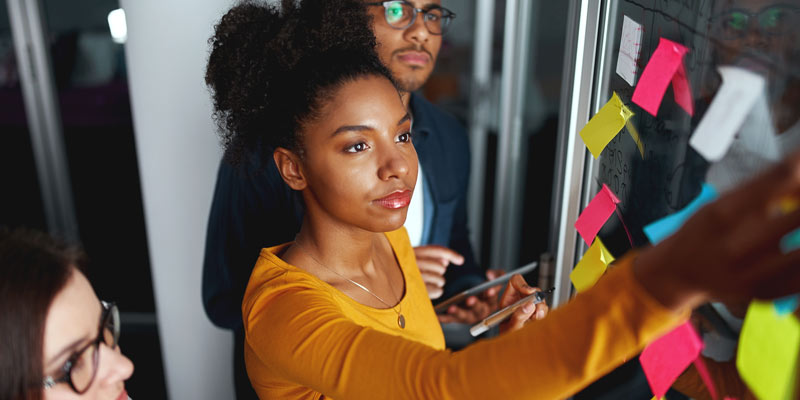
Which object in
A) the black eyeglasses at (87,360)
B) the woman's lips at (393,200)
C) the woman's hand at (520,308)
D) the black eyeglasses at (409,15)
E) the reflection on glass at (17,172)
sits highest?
the black eyeglasses at (409,15)

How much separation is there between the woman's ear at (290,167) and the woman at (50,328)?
0.35 m

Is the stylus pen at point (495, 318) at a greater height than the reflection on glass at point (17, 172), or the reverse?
the stylus pen at point (495, 318)

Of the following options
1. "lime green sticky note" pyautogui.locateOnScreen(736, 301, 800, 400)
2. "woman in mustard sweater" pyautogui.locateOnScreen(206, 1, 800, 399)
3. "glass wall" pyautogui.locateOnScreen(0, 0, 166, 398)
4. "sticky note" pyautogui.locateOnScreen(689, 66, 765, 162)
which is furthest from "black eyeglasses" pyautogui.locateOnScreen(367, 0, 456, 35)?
"glass wall" pyautogui.locateOnScreen(0, 0, 166, 398)

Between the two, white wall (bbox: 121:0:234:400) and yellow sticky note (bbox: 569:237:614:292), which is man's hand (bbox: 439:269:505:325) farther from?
white wall (bbox: 121:0:234:400)

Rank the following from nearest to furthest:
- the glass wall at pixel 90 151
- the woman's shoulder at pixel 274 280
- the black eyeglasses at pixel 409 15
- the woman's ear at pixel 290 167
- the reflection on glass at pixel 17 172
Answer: the woman's shoulder at pixel 274 280
the woman's ear at pixel 290 167
the black eyeglasses at pixel 409 15
the glass wall at pixel 90 151
the reflection on glass at pixel 17 172

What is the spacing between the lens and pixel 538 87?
3.28 metres

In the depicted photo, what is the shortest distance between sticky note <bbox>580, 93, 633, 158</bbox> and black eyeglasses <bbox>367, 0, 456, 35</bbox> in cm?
66

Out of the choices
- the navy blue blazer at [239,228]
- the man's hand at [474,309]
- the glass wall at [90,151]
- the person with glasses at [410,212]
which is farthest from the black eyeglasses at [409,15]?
the glass wall at [90,151]

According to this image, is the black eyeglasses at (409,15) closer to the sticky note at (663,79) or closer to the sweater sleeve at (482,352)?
the sticky note at (663,79)

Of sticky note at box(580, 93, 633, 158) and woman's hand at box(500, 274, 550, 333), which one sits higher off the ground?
sticky note at box(580, 93, 633, 158)

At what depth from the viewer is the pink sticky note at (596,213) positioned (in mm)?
973

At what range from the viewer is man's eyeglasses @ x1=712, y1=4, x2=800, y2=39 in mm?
576

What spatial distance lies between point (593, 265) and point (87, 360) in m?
0.79

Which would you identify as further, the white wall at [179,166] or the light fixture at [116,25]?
the light fixture at [116,25]
